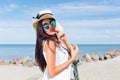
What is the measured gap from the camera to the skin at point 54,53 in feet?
10.7

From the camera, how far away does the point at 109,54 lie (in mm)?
16859

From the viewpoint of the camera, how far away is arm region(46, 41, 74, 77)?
3250 mm

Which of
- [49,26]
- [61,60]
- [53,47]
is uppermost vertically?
[49,26]

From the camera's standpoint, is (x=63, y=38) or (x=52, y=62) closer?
(x=52, y=62)

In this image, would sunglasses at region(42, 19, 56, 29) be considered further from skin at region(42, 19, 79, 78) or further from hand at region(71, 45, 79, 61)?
hand at region(71, 45, 79, 61)

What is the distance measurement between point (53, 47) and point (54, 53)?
5 centimetres

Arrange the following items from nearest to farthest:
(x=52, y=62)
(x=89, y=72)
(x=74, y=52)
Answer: (x=52, y=62)
(x=74, y=52)
(x=89, y=72)

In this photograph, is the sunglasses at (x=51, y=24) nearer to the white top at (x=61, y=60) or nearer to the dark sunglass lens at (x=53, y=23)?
the dark sunglass lens at (x=53, y=23)

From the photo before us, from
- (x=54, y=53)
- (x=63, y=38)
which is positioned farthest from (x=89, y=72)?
(x=54, y=53)

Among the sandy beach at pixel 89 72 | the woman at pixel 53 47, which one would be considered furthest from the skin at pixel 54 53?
the sandy beach at pixel 89 72

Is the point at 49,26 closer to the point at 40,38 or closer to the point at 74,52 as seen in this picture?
the point at 40,38

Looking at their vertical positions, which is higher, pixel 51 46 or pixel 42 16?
pixel 42 16

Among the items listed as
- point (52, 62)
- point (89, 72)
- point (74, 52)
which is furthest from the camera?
point (89, 72)

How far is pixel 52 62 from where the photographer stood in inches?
128
